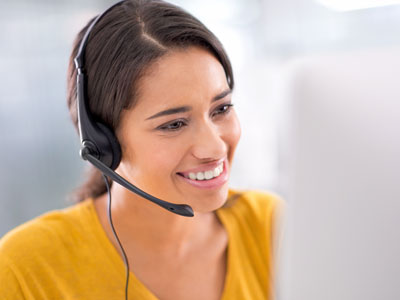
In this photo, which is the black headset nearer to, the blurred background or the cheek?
the cheek

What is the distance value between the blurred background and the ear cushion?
0.39m

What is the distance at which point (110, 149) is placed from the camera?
3.11ft

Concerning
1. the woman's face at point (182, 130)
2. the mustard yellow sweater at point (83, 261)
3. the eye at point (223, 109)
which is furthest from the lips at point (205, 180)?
the mustard yellow sweater at point (83, 261)

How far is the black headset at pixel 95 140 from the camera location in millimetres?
907

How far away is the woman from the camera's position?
0.92 meters

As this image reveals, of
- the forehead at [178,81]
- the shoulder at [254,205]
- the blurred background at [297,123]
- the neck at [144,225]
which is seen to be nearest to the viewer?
the blurred background at [297,123]

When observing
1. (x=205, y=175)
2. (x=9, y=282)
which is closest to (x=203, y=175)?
(x=205, y=175)

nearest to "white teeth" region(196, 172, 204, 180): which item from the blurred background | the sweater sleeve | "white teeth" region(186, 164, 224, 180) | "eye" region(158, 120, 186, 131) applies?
"white teeth" region(186, 164, 224, 180)

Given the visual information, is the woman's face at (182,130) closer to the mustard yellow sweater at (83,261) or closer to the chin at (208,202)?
the chin at (208,202)

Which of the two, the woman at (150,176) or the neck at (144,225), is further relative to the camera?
the neck at (144,225)

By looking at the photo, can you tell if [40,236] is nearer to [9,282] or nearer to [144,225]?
[9,282]

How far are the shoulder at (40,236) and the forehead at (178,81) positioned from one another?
1.18ft

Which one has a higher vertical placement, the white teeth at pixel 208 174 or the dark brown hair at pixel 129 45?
the dark brown hair at pixel 129 45

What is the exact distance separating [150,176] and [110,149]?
0.10 m
